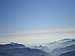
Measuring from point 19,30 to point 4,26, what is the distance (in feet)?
1.34

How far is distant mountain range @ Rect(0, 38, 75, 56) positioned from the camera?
668 centimetres

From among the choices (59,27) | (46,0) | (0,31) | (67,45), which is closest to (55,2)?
(46,0)

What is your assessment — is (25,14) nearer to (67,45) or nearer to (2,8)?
(2,8)

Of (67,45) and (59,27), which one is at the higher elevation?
(59,27)

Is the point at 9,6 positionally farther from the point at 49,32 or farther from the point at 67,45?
the point at 67,45

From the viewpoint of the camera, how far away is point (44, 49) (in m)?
6.79

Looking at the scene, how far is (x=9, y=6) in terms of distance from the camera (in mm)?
6777

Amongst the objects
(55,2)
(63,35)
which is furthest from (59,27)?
(55,2)

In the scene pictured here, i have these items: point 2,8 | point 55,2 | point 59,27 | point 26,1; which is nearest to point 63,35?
point 59,27

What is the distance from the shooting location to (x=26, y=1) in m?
6.77

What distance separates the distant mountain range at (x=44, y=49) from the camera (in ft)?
21.9

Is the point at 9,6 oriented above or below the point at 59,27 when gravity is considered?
above

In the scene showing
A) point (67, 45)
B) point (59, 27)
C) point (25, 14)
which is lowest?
point (67, 45)

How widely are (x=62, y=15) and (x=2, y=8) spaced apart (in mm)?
1616
